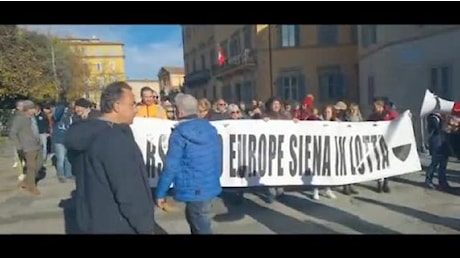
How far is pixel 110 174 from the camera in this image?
2.46m

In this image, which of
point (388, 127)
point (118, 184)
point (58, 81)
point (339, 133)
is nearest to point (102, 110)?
point (118, 184)

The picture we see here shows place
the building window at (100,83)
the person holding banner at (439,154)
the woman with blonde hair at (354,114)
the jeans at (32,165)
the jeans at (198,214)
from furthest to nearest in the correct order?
the person holding banner at (439,154) → the jeans at (32,165) → the woman with blonde hair at (354,114) → the building window at (100,83) → the jeans at (198,214)

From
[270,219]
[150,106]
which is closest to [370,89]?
[270,219]

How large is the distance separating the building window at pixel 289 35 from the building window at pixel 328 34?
6.8 inches

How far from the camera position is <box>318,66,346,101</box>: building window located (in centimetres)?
356

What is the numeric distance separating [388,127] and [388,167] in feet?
1.45

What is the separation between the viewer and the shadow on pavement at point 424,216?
153 inches

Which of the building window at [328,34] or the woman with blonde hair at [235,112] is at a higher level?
the building window at [328,34]

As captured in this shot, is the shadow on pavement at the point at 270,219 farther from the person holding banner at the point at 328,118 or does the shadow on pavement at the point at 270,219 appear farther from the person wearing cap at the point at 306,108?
the person wearing cap at the point at 306,108

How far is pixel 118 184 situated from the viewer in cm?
247

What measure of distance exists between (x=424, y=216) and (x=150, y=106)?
2682mm

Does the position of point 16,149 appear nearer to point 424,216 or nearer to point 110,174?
point 110,174

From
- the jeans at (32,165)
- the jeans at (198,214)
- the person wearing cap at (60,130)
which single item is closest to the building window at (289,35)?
the jeans at (198,214)

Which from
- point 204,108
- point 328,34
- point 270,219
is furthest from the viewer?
point 270,219
